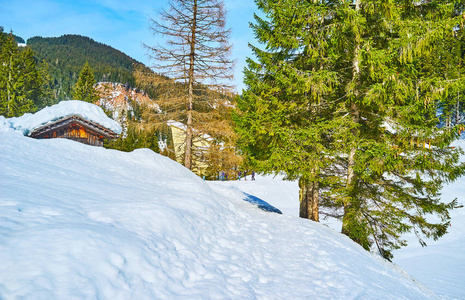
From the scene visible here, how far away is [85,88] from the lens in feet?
114

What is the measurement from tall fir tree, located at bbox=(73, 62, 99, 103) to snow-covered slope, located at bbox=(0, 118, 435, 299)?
109 ft

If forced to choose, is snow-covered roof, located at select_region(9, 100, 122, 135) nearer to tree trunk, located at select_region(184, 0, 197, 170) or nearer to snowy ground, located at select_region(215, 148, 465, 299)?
tree trunk, located at select_region(184, 0, 197, 170)

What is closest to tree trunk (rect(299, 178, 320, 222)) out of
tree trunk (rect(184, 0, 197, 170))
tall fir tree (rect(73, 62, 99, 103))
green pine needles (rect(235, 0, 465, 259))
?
green pine needles (rect(235, 0, 465, 259))

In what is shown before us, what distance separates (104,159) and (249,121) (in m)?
4.80

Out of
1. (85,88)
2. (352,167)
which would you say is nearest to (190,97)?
(352,167)

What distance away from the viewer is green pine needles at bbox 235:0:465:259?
6.36 m

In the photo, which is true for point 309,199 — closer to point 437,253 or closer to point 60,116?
point 437,253

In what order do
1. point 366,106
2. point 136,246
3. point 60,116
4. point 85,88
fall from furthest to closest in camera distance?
point 85,88 → point 60,116 → point 366,106 → point 136,246

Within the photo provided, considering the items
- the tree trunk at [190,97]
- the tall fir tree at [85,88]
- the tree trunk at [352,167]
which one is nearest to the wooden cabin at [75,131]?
the tree trunk at [190,97]

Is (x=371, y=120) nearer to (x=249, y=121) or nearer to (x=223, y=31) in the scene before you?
(x=249, y=121)

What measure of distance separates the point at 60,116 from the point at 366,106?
692 inches

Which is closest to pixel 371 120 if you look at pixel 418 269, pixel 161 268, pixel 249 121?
pixel 249 121

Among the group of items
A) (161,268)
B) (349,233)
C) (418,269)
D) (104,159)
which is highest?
(104,159)

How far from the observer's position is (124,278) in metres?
2.42
